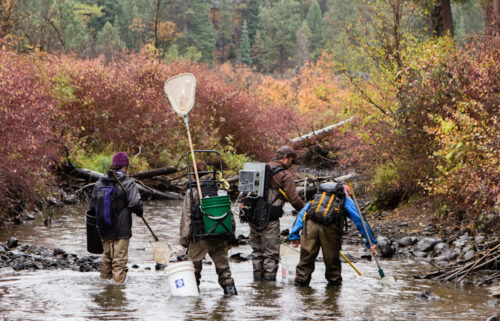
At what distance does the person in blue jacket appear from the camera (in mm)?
9117

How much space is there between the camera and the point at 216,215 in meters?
8.41

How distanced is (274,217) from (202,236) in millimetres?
1630

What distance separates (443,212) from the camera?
1428 cm

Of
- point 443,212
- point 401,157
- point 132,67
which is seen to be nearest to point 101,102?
point 132,67

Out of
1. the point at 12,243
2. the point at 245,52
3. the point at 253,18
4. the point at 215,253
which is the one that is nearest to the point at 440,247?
the point at 215,253

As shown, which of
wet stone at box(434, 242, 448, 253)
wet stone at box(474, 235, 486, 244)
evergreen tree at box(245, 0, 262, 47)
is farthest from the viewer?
evergreen tree at box(245, 0, 262, 47)

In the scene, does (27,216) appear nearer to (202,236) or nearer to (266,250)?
(266,250)

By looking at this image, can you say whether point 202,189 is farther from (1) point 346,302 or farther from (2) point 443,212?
(2) point 443,212

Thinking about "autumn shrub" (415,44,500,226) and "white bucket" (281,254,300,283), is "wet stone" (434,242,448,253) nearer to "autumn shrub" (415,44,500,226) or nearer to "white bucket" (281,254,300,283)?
"autumn shrub" (415,44,500,226)

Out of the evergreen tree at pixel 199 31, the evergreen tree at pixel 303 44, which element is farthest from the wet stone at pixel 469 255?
the evergreen tree at pixel 199 31

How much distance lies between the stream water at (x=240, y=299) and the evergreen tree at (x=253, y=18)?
93.3 metres

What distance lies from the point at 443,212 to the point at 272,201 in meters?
5.76

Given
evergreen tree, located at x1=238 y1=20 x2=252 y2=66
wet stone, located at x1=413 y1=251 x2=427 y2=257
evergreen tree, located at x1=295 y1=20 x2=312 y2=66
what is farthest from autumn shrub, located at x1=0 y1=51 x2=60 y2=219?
evergreen tree, located at x1=238 y1=20 x2=252 y2=66

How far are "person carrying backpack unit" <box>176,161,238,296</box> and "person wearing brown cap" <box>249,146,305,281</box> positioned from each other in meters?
1.16
